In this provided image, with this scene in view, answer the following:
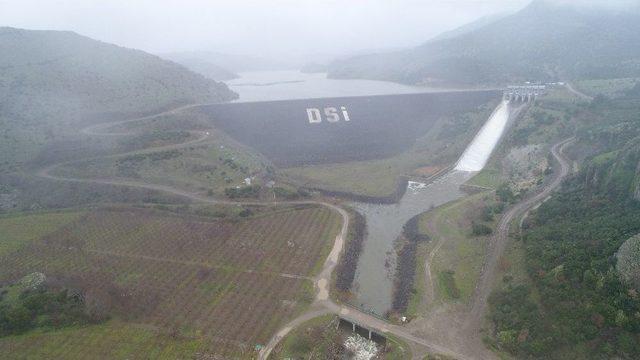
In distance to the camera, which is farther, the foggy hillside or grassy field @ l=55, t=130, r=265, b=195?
the foggy hillside

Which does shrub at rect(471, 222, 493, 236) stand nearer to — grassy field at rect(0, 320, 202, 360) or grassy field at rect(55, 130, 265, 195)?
grassy field at rect(0, 320, 202, 360)

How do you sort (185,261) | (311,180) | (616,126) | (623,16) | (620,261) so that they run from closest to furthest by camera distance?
(620,261)
(185,261)
(616,126)
(311,180)
(623,16)

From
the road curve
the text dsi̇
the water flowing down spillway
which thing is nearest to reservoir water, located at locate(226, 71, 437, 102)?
the text dsi̇

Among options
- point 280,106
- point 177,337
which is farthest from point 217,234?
point 280,106

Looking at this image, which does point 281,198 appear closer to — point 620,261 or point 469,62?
point 620,261

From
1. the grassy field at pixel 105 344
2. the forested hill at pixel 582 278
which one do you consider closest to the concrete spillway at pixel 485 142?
the forested hill at pixel 582 278

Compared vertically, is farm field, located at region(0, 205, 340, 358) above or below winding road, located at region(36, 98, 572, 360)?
below
